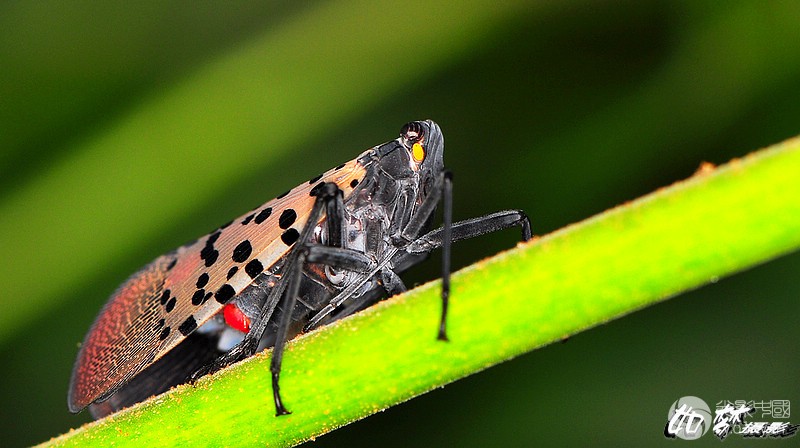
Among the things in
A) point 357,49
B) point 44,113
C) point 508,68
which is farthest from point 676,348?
point 44,113

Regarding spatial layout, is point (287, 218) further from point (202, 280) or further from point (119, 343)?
point (119, 343)

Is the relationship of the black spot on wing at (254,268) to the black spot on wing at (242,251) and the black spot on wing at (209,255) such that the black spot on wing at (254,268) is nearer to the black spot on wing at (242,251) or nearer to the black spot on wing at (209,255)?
the black spot on wing at (242,251)

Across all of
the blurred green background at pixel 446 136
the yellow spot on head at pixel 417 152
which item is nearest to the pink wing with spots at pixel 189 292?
the yellow spot on head at pixel 417 152

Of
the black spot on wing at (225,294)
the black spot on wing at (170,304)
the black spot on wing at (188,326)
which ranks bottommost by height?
the black spot on wing at (188,326)

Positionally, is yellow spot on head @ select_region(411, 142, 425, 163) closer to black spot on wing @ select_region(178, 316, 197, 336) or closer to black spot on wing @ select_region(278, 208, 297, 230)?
black spot on wing @ select_region(278, 208, 297, 230)

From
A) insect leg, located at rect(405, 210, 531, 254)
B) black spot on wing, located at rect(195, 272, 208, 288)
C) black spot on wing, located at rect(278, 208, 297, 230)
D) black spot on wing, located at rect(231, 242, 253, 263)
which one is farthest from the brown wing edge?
insect leg, located at rect(405, 210, 531, 254)

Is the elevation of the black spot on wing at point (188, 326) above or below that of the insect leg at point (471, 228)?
below
